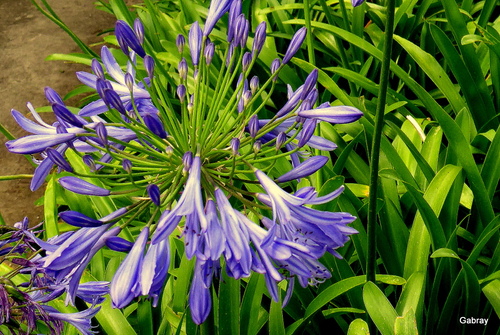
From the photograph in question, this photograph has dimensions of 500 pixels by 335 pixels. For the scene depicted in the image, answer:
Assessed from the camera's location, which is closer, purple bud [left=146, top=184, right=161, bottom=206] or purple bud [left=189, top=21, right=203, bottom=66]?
purple bud [left=146, top=184, right=161, bottom=206]

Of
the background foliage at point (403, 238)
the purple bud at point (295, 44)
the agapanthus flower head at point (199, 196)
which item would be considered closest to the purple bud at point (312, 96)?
the agapanthus flower head at point (199, 196)

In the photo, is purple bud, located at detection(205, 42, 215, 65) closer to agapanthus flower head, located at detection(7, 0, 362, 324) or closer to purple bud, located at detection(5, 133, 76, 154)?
agapanthus flower head, located at detection(7, 0, 362, 324)

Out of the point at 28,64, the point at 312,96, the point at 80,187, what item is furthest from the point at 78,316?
the point at 28,64

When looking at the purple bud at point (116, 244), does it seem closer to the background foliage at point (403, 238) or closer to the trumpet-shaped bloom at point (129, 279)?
the trumpet-shaped bloom at point (129, 279)

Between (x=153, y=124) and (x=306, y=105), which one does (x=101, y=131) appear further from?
(x=306, y=105)

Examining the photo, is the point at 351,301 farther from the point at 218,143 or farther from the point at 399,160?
the point at 218,143

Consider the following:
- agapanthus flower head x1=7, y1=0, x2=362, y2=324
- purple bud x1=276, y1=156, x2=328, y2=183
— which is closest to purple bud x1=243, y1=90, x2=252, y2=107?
agapanthus flower head x1=7, y1=0, x2=362, y2=324
